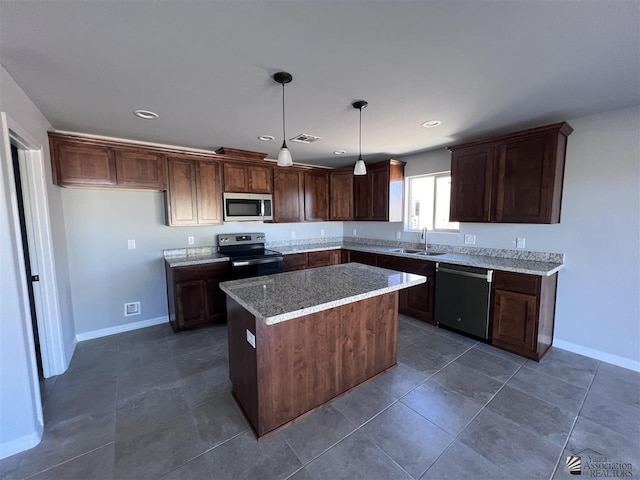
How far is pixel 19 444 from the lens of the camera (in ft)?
5.56

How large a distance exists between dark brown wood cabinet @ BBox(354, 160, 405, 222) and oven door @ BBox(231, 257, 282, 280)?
6.06 feet

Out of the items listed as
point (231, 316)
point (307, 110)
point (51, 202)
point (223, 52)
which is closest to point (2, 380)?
point (231, 316)

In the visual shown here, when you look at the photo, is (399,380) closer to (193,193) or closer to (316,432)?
(316,432)

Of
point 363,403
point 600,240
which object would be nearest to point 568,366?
point 600,240

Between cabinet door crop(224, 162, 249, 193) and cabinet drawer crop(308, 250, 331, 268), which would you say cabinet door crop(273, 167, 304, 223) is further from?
cabinet drawer crop(308, 250, 331, 268)

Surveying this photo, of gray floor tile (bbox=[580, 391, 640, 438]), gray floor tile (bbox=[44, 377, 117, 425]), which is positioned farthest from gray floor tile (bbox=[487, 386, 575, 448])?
gray floor tile (bbox=[44, 377, 117, 425])

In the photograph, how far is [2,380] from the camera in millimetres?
1632

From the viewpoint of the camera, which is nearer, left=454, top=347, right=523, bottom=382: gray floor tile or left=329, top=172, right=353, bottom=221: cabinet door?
left=454, top=347, right=523, bottom=382: gray floor tile

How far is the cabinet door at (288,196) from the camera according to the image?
4.43m

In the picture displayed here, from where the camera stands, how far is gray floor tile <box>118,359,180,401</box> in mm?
2297

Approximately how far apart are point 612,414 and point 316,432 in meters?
2.22

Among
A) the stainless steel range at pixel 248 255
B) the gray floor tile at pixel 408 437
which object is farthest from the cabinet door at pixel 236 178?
the gray floor tile at pixel 408 437

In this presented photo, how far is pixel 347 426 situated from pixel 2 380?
222cm

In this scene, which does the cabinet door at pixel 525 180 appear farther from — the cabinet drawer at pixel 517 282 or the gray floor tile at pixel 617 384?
the gray floor tile at pixel 617 384
